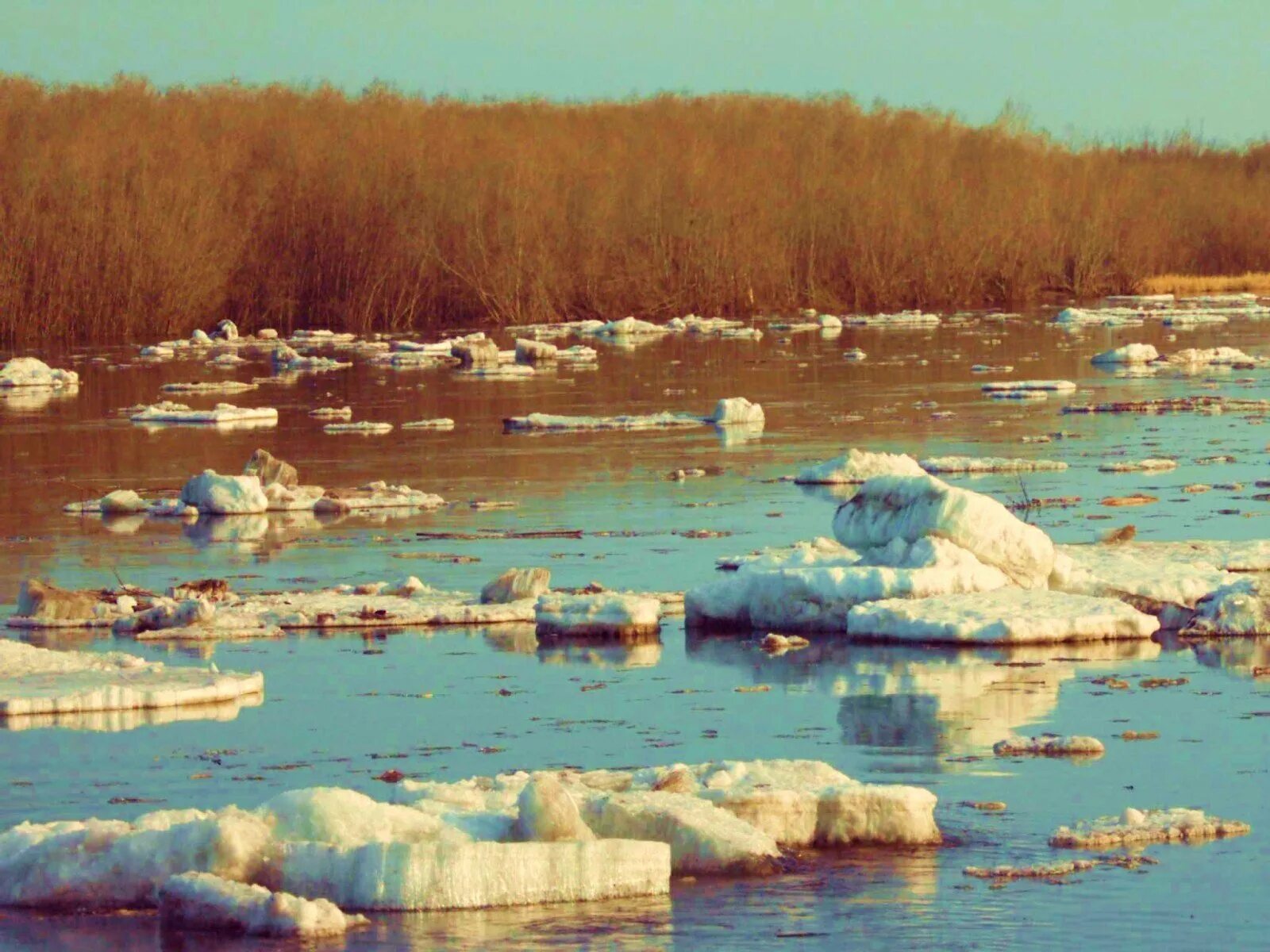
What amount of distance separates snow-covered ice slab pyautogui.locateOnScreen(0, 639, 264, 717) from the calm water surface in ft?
0.72

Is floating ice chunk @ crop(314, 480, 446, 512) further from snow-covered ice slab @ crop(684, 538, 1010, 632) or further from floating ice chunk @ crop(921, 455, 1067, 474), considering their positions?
snow-covered ice slab @ crop(684, 538, 1010, 632)

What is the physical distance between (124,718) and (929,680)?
313cm

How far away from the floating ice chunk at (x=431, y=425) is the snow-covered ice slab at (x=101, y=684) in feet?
43.4

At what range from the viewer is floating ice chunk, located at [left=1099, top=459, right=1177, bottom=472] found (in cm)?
1712

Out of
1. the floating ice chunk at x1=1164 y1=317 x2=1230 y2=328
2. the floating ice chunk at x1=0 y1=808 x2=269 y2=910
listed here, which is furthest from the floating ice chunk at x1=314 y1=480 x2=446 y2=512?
the floating ice chunk at x1=1164 y1=317 x2=1230 y2=328

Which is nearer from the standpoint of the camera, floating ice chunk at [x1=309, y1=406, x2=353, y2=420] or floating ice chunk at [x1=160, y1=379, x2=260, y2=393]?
floating ice chunk at [x1=309, y1=406, x2=353, y2=420]

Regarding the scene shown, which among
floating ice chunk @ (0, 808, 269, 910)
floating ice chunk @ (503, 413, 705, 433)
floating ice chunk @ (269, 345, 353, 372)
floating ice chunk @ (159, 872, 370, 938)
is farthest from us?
floating ice chunk @ (269, 345, 353, 372)

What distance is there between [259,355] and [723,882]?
3258 cm

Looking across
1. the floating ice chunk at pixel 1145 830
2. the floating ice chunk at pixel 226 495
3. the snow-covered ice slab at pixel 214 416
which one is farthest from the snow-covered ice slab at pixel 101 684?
the snow-covered ice slab at pixel 214 416

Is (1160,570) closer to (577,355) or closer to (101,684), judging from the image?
(101,684)

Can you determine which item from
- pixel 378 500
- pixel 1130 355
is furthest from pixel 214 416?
pixel 1130 355

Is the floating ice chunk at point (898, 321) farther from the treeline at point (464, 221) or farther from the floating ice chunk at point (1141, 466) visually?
the floating ice chunk at point (1141, 466)

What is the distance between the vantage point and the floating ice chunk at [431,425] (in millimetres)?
23016

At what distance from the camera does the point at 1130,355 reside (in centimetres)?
3030
